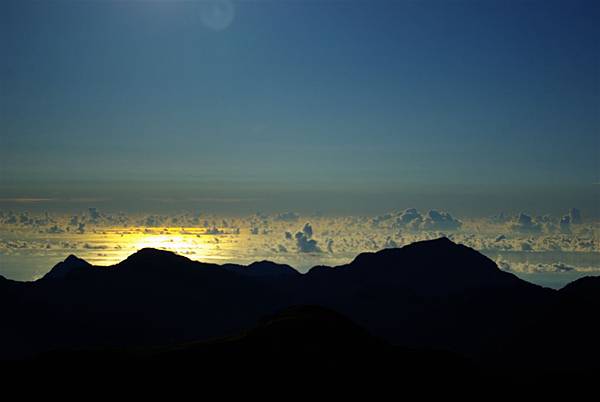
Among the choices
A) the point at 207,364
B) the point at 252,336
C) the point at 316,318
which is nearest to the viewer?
the point at 207,364

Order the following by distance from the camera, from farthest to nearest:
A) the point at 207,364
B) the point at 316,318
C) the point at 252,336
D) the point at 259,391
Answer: the point at 316,318 → the point at 252,336 → the point at 207,364 → the point at 259,391

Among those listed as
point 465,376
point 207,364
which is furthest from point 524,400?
point 207,364

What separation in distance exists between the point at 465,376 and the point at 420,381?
22378mm

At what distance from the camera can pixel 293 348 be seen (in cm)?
14788

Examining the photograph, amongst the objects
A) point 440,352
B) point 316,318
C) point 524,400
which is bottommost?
point 524,400

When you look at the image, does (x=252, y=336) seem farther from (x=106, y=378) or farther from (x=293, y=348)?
(x=106, y=378)

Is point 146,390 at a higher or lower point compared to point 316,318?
lower

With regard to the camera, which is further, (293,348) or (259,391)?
(293,348)

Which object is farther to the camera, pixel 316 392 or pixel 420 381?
pixel 420 381

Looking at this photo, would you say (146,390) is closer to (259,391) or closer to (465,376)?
(259,391)

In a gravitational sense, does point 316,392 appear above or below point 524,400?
above

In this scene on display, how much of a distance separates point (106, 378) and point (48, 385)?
12.9 metres

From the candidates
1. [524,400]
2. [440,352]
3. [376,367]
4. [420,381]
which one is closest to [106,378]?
[376,367]

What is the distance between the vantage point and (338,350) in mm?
149750
